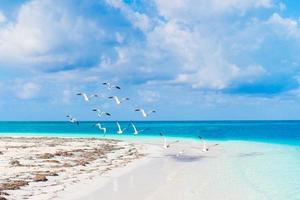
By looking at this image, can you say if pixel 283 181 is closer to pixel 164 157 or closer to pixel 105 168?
pixel 105 168

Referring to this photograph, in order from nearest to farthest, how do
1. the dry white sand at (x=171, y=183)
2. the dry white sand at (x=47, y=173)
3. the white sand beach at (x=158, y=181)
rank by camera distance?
the dry white sand at (x=47, y=173) < the white sand beach at (x=158, y=181) < the dry white sand at (x=171, y=183)

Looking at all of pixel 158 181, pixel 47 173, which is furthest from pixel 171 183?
pixel 47 173

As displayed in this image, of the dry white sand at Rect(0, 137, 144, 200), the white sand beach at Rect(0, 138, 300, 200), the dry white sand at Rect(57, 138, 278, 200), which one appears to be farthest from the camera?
the dry white sand at Rect(57, 138, 278, 200)

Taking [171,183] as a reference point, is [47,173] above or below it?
above

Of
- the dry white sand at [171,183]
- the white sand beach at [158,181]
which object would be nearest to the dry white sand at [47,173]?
the white sand beach at [158,181]

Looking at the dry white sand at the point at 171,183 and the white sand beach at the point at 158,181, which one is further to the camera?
the dry white sand at the point at 171,183

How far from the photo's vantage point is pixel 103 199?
25578 mm

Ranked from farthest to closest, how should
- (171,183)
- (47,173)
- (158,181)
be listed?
(47,173), (158,181), (171,183)

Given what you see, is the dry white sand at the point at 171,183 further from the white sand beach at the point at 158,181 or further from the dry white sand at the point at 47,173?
the dry white sand at the point at 47,173


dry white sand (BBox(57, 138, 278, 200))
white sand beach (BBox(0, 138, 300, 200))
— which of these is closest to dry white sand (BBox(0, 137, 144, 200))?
white sand beach (BBox(0, 138, 300, 200))

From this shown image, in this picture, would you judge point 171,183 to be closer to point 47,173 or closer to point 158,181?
point 158,181

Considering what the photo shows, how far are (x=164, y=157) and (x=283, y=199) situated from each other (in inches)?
996

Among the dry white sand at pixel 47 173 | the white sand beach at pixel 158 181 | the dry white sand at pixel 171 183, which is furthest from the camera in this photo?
the dry white sand at pixel 171 183

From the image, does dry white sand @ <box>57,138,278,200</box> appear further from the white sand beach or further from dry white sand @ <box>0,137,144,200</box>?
dry white sand @ <box>0,137,144,200</box>
